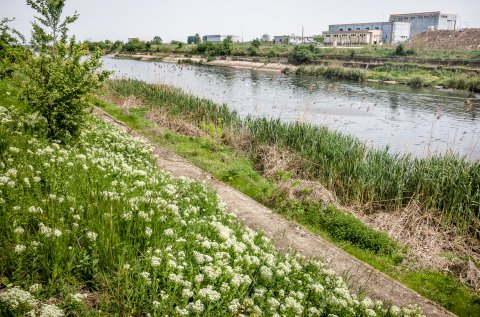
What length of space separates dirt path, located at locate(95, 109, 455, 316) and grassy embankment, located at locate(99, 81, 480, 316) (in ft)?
2.49

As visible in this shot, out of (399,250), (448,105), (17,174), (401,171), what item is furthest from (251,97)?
(17,174)

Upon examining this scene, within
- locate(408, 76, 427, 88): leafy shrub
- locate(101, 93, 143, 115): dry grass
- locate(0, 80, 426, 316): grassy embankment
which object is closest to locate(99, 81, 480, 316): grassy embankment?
locate(0, 80, 426, 316): grassy embankment

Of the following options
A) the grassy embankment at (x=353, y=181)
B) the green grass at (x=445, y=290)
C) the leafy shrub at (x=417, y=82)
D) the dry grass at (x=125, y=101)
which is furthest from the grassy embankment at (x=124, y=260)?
the leafy shrub at (x=417, y=82)

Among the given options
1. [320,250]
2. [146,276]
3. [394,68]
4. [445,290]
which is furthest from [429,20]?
[146,276]

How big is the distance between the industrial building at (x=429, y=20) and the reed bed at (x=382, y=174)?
435 ft

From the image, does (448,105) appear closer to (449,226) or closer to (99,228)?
(449,226)

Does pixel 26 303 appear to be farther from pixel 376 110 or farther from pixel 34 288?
pixel 376 110

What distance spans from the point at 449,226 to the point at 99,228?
8669 millimetres

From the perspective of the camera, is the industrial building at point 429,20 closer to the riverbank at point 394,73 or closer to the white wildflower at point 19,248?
the riverbank at point 394,73

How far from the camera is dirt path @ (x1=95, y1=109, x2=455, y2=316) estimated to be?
21.1 ft

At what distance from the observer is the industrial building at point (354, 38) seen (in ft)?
388

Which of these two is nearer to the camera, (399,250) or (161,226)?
(161,226)

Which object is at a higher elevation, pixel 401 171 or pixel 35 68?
pixel 35 68

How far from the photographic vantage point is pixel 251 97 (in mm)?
33938
